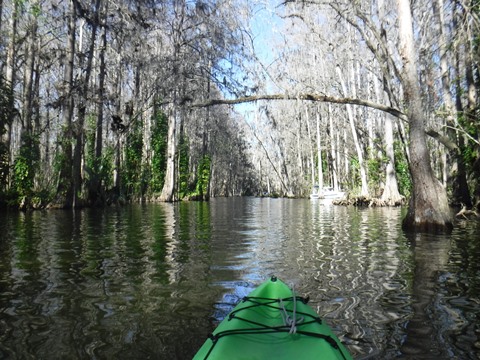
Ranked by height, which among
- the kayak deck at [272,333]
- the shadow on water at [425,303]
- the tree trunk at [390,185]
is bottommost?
the shadow on water at [425,303]

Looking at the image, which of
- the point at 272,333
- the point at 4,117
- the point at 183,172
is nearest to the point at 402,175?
the point at 183,172

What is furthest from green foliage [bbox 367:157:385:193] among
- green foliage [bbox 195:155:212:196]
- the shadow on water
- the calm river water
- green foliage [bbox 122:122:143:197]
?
green foliage [bbox 195:155:212:196]

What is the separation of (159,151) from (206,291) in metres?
29.7

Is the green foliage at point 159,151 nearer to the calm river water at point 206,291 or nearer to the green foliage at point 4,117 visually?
the green foliage at point 4,117

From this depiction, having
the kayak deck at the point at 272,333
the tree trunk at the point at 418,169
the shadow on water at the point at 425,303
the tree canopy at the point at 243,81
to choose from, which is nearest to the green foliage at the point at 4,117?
the tree canopy at the point at 243,81

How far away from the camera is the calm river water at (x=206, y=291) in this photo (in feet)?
9.41

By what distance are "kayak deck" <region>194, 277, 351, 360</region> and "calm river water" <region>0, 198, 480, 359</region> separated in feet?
1.60

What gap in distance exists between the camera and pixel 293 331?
2279 millimetres

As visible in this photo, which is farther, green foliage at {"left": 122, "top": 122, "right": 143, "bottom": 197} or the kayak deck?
green foliage at {"left": 122, "top": 122, "right": 143, "bottom": 197}

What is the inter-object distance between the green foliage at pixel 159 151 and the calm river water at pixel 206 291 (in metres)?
24.3

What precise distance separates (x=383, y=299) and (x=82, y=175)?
18.5 m

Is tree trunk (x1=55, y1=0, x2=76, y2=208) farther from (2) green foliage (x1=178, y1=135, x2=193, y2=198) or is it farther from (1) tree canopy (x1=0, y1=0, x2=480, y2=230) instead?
(2) green foliage (x1=178, y1=135, x2=193, y2=198)

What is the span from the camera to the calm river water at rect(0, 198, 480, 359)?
9.41 ft

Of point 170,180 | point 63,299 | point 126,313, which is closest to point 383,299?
point 126,313
